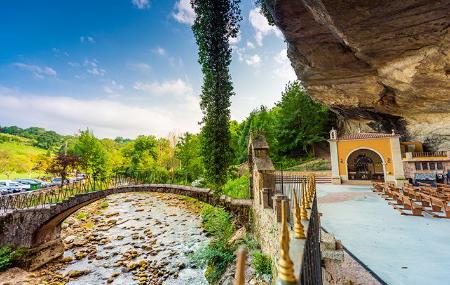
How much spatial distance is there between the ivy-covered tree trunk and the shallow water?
4.72 metres

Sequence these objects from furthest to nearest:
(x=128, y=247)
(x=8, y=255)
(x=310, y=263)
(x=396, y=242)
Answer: (x=128, y=247) < (x=8, y=255) < (x=396, y=242) < (x=310, y=263)

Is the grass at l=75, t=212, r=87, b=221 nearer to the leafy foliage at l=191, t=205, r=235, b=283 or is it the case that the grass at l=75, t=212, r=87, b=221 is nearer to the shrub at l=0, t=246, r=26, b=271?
the shrub at l=0, t=246, r=26, b=271

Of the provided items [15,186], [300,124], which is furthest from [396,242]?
[15,186]

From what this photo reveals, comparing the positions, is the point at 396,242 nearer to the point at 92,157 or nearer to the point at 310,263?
the point at 310,263

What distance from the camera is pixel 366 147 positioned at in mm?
19391

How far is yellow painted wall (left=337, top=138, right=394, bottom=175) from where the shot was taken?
1857 centimetres

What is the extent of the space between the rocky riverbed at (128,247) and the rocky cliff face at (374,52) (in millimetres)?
11557

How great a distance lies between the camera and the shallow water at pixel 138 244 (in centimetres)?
1012

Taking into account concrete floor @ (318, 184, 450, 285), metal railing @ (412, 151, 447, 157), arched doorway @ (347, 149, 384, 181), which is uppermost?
metal railing @ (412, 151, 447, 157)

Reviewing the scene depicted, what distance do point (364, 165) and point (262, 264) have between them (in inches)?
803

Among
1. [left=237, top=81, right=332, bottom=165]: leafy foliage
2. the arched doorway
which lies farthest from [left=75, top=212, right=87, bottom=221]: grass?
the arched doorway

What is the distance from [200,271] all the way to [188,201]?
11.8 m

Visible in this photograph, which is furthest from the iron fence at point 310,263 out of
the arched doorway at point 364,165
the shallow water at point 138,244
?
the arched doorway at point 364,165

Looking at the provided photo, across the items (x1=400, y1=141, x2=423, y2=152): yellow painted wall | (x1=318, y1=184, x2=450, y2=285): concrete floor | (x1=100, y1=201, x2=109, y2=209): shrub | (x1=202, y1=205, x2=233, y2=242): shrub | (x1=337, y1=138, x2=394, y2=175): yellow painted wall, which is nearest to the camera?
(x1=318, y1=184, x2=450, y2=285): concrete floor
